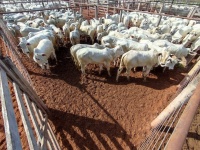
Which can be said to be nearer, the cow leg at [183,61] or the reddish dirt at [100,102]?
the reddish dirt at [100,102]

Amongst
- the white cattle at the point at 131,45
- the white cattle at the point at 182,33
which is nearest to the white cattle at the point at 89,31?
the white cattle at the point at 131,45

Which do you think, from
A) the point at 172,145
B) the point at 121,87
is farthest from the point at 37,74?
the point at 172,145

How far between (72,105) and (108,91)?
5.45 feet

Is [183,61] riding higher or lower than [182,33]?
lower

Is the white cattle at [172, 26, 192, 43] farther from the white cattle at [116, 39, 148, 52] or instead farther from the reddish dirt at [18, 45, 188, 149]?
the white cattle at [116, 39, 148, 52]

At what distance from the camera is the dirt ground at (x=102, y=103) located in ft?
15.0

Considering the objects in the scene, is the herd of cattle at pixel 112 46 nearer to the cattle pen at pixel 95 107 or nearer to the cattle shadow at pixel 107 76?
the cattle shadow at pixel 107 76

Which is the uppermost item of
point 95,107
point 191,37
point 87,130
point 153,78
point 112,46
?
point 191,37

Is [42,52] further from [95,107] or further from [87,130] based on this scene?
[87,130]

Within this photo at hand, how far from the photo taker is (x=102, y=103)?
585 cm

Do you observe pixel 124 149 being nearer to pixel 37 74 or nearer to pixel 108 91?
pixel 108 91

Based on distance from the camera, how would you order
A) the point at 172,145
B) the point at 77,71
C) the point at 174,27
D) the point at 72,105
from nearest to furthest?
the point at 172,145, the point at 72,105, the point at 77,71, the point at 174,27

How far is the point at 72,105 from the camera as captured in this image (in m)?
A: 5.70

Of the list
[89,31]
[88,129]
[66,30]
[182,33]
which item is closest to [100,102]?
[88,129]
